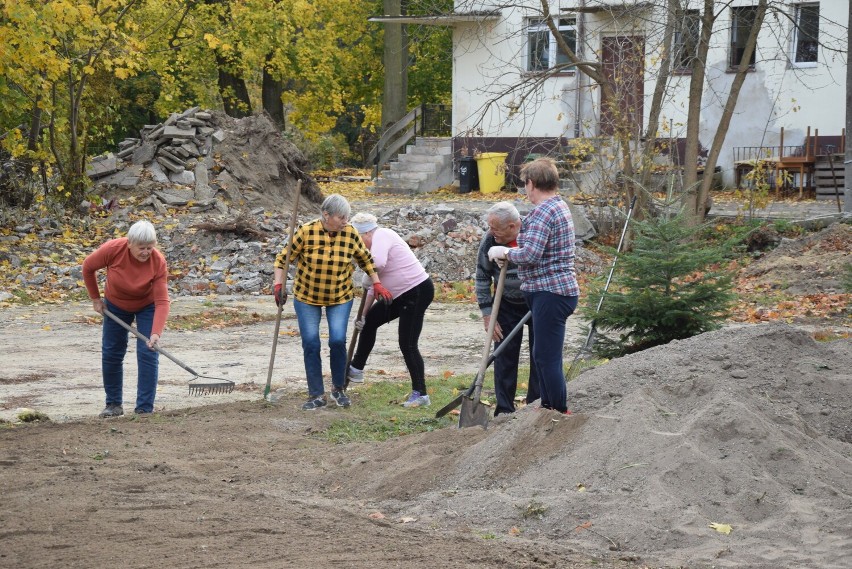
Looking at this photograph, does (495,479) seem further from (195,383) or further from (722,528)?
(195,383)

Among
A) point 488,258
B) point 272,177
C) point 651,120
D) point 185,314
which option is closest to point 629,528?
point 488,258

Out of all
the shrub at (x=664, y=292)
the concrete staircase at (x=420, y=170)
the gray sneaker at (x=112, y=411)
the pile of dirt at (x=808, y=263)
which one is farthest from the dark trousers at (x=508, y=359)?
the concrete staircase at (x=420, y=170)

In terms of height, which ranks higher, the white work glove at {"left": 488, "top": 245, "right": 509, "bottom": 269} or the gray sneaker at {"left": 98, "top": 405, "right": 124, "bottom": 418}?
the white work glove at {"left": 488, "top": 245, "right": 509, "bottom": 269}

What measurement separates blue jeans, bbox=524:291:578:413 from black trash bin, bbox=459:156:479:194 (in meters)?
22.4

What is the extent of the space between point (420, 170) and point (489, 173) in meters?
2.39

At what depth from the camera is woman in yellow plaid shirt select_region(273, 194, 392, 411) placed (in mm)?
8961

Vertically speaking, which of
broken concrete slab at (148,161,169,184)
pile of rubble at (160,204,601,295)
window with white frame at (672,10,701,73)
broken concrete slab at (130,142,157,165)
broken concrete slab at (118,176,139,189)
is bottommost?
pile of rubble at (160,204,601,295)

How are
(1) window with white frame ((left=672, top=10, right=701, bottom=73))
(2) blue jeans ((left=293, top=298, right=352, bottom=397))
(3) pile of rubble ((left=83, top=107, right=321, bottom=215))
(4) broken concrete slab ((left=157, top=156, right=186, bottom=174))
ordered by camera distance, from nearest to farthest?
(2) blue jeans ((left=293, top=298, right=352, bottom=397)) → (1) window with white frame ((left=672, top=10, right=701, bottom=73)) → (3) pile of rubble ((left=83, top=107, right=321, bottom=215)) → (4) broken concrete slab ((left=157, top=156, right=186, bottom=174))

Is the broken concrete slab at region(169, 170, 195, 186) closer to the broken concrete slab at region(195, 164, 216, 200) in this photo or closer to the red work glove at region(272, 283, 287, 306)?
the broken concrete slab at region(195, 164, 216, 200)

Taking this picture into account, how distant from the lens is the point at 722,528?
5.45 metres

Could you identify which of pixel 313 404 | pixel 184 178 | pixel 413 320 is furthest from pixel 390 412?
pixel 184 178

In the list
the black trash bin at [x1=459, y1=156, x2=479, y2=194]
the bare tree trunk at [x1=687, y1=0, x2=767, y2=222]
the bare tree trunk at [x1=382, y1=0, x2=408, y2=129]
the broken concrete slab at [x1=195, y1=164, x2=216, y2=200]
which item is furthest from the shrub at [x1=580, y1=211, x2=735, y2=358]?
the bare tree trunk at [x1=382, y1=0, x2=408, y2=129]

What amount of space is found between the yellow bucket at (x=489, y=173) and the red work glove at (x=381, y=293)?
19993mm

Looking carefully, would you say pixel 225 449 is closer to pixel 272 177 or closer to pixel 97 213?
pixel 97 213
